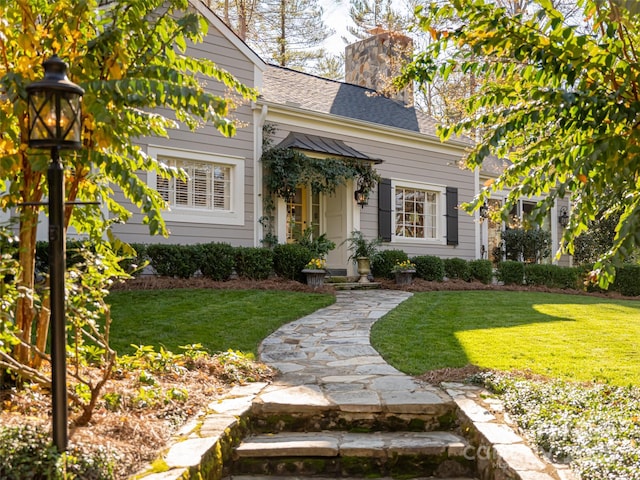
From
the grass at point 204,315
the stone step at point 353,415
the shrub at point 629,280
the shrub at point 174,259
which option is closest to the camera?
the stone step at point 353,415

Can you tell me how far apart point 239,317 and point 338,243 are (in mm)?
5675

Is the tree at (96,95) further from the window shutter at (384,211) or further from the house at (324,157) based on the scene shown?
the window shutter at (384,211)

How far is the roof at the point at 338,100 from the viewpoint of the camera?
38.8 ft

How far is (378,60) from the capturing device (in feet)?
48.8

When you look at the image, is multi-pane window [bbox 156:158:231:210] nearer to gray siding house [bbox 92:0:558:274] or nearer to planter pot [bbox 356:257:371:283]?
gray siding house [bbox 92:0:558:274]

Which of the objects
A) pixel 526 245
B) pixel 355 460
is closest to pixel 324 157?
pixel 526 245

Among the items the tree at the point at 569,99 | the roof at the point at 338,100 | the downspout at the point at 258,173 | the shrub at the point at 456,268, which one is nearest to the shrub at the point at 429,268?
the shrub at the point at 456,268

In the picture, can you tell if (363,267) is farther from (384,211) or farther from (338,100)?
(338,100)

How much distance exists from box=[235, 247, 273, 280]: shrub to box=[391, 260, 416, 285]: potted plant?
2.87 metres

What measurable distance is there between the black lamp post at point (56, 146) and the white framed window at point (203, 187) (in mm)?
7072

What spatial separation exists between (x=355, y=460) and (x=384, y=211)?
9.44 meters

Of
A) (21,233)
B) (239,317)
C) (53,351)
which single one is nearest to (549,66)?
(53,351)

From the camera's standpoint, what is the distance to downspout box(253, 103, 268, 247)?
1039 centimetres

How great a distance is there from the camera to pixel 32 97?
2.42m
